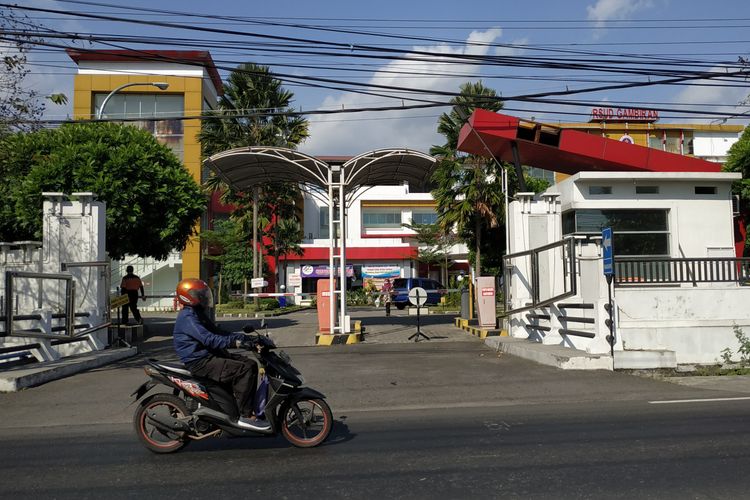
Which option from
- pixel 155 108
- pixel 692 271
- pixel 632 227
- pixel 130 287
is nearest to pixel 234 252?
pixel 155 108

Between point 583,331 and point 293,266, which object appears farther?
point 293,266

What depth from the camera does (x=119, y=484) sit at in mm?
5324

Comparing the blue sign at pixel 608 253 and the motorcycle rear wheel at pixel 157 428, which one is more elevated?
the blue sign at pixel 608 253

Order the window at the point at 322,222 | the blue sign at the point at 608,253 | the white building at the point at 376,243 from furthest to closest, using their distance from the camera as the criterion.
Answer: the window at the point at 322,222 < the white building at the point at 376,243 < the blue sign at the point at 608,253

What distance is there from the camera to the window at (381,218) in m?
56.2

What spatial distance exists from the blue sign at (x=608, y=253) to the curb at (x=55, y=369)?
1022 cm

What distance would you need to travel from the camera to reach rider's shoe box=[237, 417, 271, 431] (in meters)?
6.12

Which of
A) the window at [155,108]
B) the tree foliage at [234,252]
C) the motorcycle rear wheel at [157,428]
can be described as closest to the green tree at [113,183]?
the motorcycle rear wheel at [157,428]

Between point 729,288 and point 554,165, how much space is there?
6994 mm

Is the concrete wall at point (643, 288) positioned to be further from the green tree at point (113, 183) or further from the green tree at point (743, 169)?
the green tree at point (113, 183)

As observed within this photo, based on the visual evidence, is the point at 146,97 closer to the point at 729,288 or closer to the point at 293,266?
the point at 293,266

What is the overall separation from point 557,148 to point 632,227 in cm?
303

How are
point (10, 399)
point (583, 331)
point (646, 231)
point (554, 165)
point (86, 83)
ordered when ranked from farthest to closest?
Result: point (86, 83)
point (554, 165)
point (646, 231)
point (583, 331)
point (10, 399)

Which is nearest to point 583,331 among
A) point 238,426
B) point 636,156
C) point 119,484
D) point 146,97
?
point 636,156
